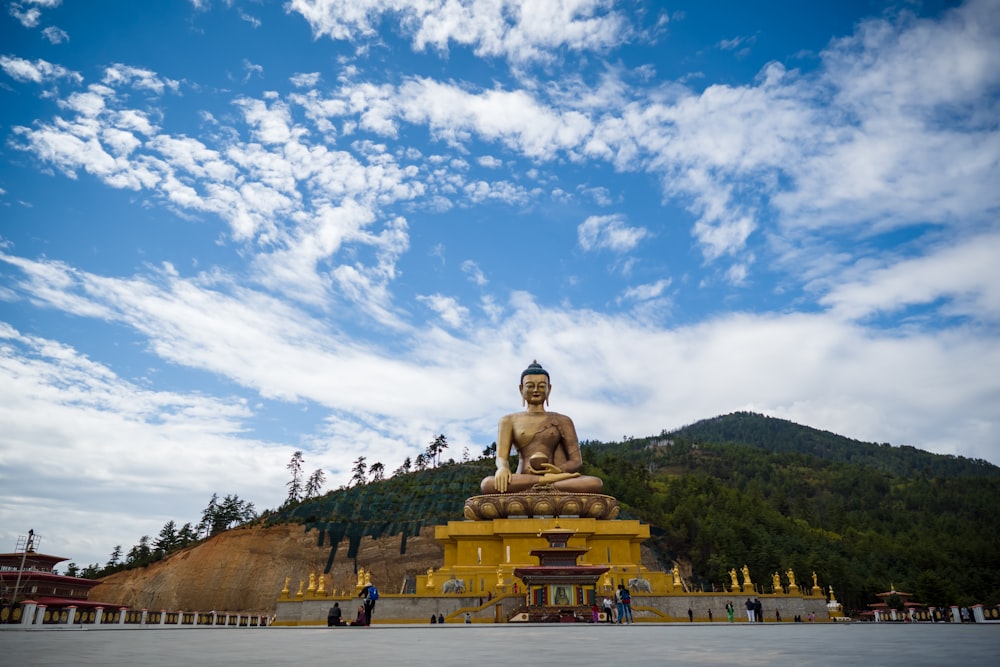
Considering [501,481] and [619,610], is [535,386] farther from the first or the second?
[619,610]

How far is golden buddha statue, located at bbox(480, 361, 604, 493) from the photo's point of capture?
2753 cm

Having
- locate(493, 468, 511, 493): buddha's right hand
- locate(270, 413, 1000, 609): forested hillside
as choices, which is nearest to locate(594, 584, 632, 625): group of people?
locate(493, 468, 511, 493): buddha's right hand

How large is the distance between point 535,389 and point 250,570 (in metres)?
30.9

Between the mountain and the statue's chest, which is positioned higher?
the mountain

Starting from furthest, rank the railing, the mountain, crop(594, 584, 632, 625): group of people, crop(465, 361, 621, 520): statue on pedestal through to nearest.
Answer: the mountain, crop(465, 361, 621, 520): statue on pedestal, the railing, crop(594, 584, 632, 625): group of people

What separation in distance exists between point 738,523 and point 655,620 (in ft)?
105

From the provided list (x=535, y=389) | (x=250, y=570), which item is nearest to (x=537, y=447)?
(x=535, y=389)

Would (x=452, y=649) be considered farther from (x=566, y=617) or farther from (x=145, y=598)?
(x=145, y=598)

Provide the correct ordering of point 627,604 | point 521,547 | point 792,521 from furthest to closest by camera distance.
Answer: point 792,521 → point 521,547 → point 627,604

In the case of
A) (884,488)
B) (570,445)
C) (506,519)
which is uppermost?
(884,488)

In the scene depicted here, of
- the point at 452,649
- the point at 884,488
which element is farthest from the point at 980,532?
the point at 452,649

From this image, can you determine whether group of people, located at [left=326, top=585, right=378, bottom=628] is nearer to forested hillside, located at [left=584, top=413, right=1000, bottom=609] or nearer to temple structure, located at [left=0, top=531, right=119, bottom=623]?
temple structure, located at [left=0, top=531, right=119, bottom=623]

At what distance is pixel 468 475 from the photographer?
62.5m

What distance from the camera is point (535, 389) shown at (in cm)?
3041
